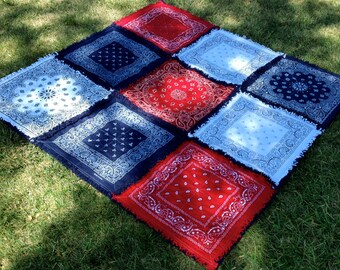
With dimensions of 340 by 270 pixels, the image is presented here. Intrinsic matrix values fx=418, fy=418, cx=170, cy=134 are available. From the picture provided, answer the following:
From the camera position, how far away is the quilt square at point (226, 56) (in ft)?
10.00

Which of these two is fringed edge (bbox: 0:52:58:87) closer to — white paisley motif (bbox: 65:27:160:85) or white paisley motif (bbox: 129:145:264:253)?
white paisley motif (bbox: 65:27:160:85)

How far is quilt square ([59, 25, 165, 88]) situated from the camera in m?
2.96

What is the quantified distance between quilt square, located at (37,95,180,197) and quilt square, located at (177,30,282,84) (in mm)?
695

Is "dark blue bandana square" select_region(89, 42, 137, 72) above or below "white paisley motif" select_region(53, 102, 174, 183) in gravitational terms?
above

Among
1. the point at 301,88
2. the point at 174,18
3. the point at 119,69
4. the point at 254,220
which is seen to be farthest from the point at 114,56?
the point at 254,220

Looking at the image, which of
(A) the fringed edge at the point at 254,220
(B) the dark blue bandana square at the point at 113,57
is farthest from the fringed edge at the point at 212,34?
(A) the fringed edge at the point at 254,220

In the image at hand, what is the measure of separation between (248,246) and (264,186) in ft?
1.30

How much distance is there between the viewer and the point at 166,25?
3471 millimetres

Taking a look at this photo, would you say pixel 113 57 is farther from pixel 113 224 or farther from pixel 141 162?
pixel 113 224

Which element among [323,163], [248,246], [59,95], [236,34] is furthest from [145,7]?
[248,246]

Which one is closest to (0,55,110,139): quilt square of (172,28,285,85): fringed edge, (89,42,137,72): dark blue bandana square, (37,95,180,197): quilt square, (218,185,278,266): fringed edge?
(37,95,180,197): quilt square

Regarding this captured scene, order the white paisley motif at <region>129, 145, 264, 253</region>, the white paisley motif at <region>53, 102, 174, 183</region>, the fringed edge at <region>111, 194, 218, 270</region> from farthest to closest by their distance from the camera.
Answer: the white paisley motif at <region>53, 102, 174, 183</region> → the white paisley motif at <region>129, 145, 264, 253</region> → the fringed edge at <region>111, 194, 218, 270</region>

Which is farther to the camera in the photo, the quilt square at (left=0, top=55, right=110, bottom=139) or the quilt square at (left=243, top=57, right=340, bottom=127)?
the quilt square at (left=243, top=57, right=340, bottom=127)

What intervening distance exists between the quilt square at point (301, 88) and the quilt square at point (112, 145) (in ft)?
2.62
